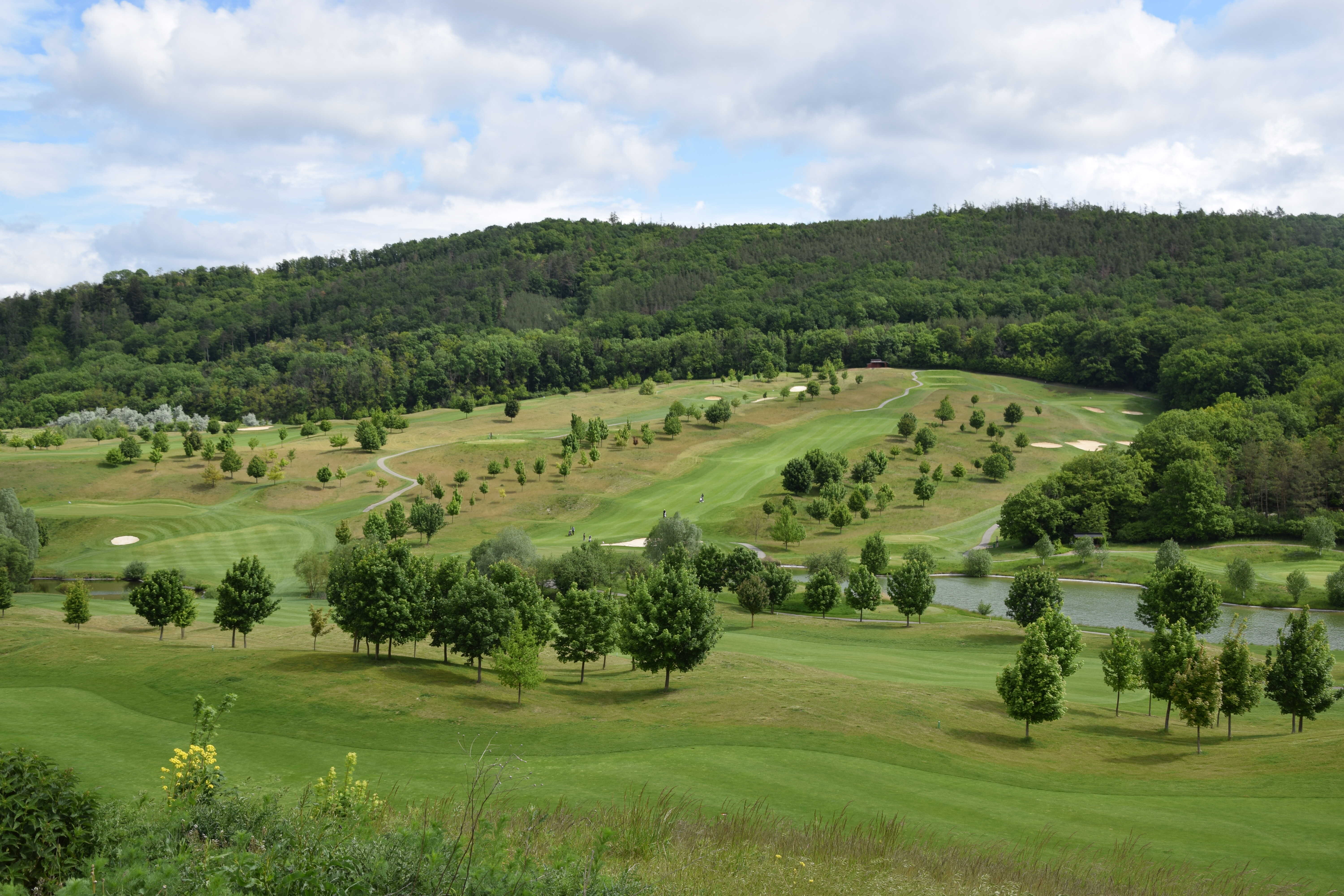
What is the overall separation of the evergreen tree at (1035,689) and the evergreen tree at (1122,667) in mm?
5616

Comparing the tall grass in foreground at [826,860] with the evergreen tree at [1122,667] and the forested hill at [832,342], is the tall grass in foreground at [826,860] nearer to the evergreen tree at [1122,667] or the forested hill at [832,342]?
the evergreen tree at [1122,667]

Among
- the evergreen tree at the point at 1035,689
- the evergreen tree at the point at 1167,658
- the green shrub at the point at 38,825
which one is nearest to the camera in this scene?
the green shrub at the point at 38,825

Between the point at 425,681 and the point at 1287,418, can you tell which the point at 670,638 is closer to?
the point at 425,681

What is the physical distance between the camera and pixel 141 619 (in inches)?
1944

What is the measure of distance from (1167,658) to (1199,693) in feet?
10.5

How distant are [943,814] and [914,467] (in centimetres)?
8265

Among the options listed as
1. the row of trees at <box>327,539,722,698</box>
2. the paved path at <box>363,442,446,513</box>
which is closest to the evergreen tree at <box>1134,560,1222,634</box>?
the row of trees at <box>327,539,722,698</box>

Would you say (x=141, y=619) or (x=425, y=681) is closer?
(x=425, y=681)

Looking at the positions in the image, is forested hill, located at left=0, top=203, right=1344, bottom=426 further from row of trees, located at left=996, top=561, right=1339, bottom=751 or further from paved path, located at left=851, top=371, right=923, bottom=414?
row of trees, located at left=996, top=561, right=1339, bottom=751

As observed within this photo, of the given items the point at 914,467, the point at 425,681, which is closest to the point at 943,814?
the point at 425,681

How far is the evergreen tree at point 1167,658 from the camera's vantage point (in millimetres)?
32562

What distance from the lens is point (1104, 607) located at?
200 feet

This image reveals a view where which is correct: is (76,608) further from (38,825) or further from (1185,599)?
(1185,599)

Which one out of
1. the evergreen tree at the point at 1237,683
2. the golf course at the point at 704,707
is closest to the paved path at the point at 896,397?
the golf course at the point at 704,707
